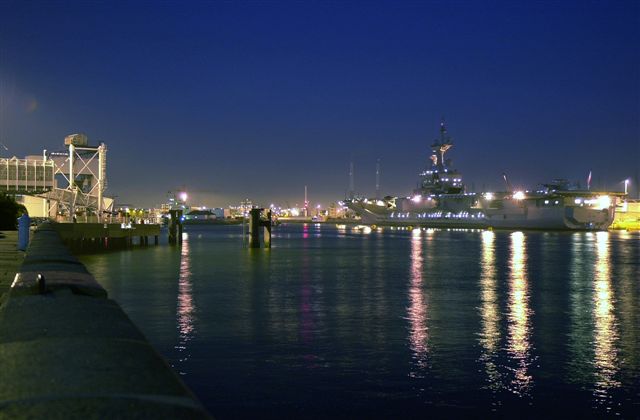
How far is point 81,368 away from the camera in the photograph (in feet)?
13.5

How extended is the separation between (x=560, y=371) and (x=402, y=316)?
311 inches

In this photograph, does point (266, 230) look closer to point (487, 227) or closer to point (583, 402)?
point (583, 402)

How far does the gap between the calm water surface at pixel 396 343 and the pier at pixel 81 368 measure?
4660 millimetres

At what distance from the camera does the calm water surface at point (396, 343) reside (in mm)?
11133

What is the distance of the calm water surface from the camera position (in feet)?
36.5

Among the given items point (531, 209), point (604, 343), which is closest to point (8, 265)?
point (604, 343)

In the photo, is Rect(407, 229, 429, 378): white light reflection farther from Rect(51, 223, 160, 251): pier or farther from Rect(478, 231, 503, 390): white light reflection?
Rect(51, 223, 160, 251): pier

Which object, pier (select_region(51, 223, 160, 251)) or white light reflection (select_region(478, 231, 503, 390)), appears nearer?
white light reflection (select_region(478, 231, 503, 390))

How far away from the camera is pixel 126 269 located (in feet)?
132

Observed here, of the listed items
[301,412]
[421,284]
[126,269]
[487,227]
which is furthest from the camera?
[487,227]

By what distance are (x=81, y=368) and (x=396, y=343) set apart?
12.7 metres

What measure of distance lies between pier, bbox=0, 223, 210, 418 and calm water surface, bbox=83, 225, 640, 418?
4.66m

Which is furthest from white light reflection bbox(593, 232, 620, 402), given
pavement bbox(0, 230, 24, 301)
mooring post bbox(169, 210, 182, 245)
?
mooring post bbox(169, 210, 182, 245)

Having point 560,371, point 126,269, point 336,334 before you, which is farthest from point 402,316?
point 126,269
